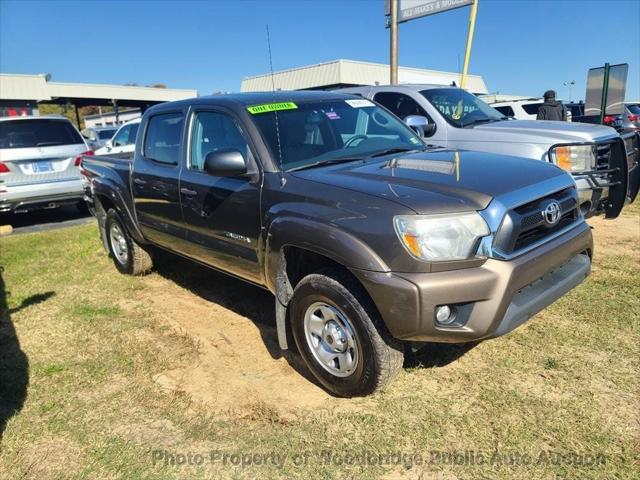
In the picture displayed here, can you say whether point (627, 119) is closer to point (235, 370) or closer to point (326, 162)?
point (326, 162)

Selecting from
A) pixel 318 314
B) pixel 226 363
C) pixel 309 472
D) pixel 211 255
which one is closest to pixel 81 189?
pixel 211 255

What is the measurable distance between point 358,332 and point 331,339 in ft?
0.93

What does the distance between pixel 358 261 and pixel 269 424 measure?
1.09m

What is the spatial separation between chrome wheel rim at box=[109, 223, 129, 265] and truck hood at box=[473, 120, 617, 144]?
432cm

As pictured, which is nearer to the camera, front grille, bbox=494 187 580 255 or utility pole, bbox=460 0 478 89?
front grille, bbox=494 187 580 255

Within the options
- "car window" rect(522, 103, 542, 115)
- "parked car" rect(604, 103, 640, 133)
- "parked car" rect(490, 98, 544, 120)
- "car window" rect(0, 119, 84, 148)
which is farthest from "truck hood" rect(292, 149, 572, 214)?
"car window" rect(522, 103, 542, 115)

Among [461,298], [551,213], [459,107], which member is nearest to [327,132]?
[551,213]

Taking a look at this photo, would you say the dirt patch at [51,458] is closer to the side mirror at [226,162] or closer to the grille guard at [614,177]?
the side mirror at [226,162]

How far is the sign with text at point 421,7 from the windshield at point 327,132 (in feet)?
18.4

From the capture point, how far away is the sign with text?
8922 millimetres

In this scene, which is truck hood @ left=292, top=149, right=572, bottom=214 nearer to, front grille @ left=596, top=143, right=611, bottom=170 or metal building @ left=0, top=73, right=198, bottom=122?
front grille @ left=596, top=143, right=611, bottom=170

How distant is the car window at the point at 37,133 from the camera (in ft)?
27.5

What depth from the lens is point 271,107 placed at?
3832mm

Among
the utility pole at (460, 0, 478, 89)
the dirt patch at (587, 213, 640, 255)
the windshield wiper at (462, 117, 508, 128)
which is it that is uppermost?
the utility pole at (460, 0, 478, 89)
